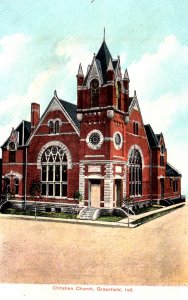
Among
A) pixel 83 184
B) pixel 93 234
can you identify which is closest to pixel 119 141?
pixel 83 184

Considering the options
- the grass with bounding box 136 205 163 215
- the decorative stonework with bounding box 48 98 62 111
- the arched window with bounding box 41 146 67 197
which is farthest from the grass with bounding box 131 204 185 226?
the decorative stonework with bounding box 48 98 62 111

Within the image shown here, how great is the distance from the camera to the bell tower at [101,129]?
24.0 m

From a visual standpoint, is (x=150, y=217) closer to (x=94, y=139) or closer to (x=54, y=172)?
(x=94, y=139)

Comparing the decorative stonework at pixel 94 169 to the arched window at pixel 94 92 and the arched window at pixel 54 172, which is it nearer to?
the arched window at pixel 54 172

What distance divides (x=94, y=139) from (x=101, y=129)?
0.90 metres

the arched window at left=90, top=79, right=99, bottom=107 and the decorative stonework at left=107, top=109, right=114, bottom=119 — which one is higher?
the arched window at left=90, top=79, right=99, bottom=107

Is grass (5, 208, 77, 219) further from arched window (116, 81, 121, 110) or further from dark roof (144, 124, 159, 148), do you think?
dark roof (144, 124, 159, 148)

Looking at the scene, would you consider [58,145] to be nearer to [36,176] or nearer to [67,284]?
[36,176]

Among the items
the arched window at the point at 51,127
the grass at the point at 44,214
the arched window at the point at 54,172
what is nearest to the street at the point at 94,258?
the grass at the point at 44,214

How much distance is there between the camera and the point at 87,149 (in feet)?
82.2

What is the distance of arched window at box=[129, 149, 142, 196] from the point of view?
92.3 feet

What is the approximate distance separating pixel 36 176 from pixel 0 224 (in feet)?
21.1

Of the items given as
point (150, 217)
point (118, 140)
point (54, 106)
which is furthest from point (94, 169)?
point (54, 106)

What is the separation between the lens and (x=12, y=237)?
1642 centimetres
